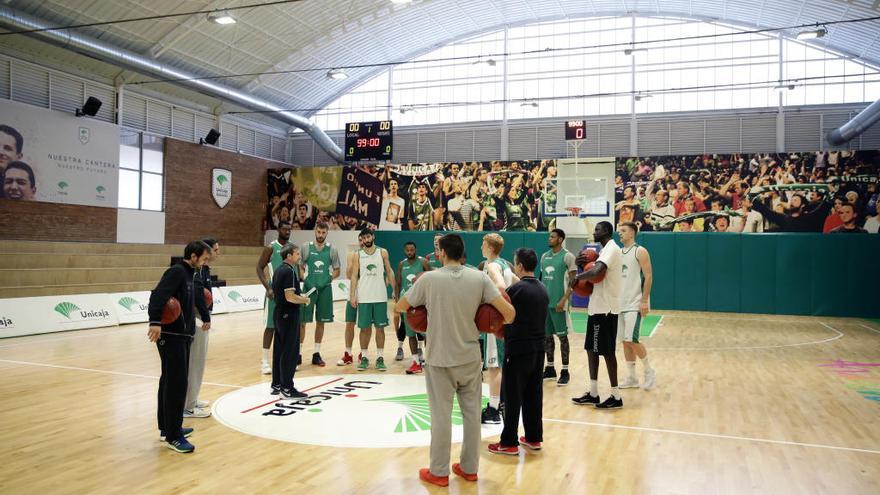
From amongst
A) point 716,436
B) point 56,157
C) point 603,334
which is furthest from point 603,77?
point 716,436

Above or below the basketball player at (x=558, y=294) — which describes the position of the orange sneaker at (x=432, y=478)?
below

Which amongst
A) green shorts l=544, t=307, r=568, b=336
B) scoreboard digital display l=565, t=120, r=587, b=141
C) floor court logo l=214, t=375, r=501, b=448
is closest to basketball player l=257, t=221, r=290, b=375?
floor court logo l=214, t=375, r=501, b=448

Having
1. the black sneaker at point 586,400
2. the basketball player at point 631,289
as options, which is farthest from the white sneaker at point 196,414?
the basketball player at point 631,289

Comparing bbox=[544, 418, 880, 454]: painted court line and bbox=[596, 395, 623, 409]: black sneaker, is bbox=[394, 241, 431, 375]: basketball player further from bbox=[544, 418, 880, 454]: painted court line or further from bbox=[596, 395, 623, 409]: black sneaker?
bbox=[544, 418, 880, 454]: painted court line

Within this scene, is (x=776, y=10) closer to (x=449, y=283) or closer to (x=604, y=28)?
(x=604, y=28)

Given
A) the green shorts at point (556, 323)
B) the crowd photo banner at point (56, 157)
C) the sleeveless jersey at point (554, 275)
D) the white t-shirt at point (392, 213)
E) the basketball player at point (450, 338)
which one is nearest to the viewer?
the basketball player at point (450, 338)

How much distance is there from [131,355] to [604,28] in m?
20.5

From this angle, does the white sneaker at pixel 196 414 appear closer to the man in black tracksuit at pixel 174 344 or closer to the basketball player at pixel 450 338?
the man in black tracksuit at pixel 174 344

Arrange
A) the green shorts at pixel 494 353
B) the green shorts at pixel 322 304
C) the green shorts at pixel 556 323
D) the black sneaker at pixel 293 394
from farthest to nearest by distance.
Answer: the green shorts at pixel 322 304 → the green shorts at pixel 556 323 → the black sneaker at pixel 293 394 → the green shorts at pixel 494 353

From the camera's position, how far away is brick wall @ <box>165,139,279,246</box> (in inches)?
802

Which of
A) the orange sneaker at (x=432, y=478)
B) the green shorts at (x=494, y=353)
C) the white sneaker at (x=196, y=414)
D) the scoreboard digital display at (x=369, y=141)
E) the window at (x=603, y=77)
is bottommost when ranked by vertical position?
the white sneaker at (x=196, y=414)

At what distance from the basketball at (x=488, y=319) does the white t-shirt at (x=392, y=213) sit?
1955 cm

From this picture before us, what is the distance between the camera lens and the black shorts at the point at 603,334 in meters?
6.17

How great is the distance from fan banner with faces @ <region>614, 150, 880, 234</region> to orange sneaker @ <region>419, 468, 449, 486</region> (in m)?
17.7
